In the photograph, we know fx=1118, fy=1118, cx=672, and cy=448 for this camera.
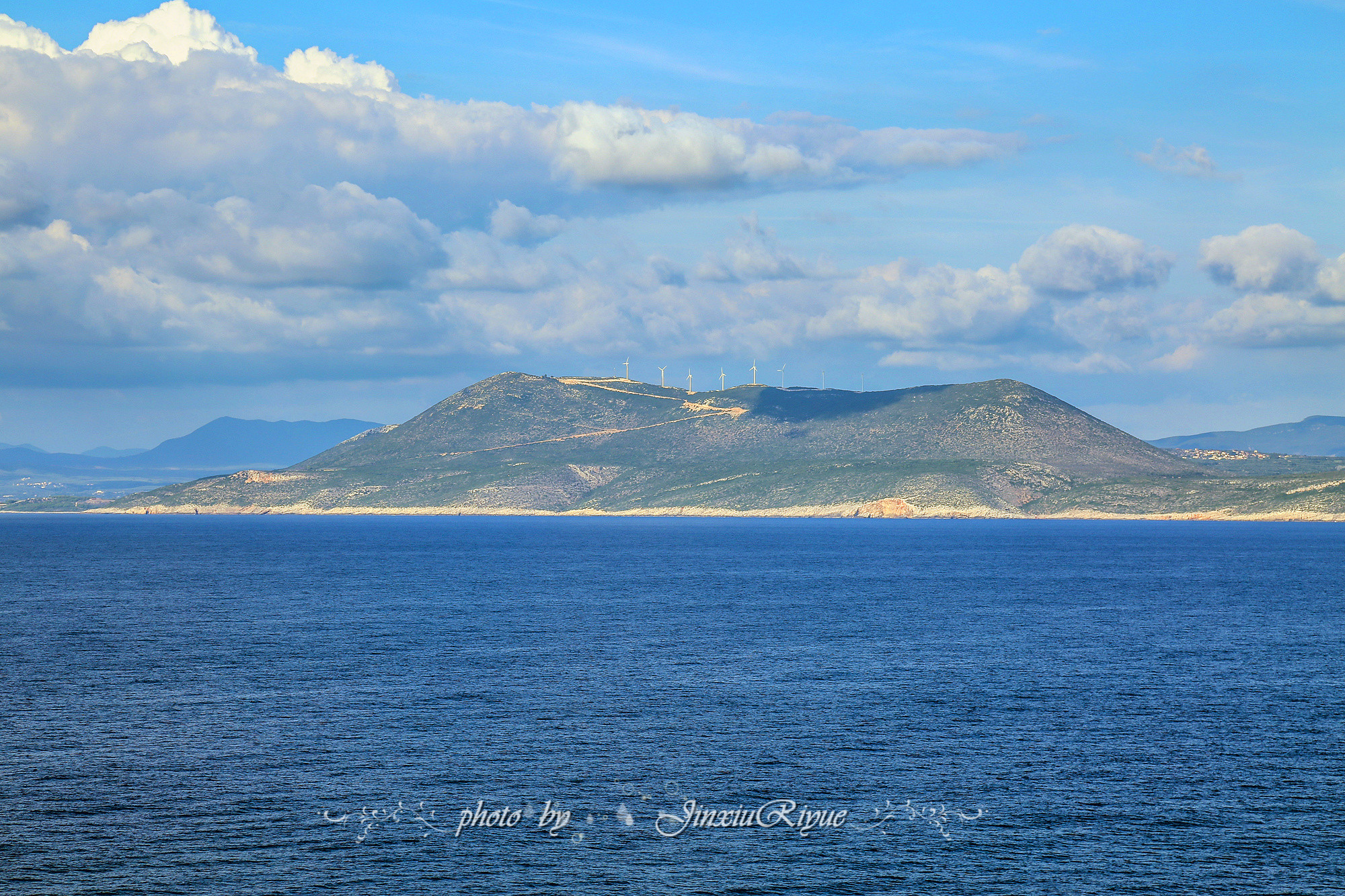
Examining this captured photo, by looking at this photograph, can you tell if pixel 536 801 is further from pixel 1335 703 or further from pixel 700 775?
pixel 1335 703

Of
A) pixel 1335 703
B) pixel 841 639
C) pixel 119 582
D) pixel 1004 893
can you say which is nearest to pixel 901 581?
pixel 841 639

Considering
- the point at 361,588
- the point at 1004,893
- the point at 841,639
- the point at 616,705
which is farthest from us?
the point at 361,588

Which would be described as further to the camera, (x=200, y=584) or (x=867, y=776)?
(x=200, y=584)

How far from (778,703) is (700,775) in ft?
65.7

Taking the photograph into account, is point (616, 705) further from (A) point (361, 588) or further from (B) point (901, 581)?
(B) point (901, 581)

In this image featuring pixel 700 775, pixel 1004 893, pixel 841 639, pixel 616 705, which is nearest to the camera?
pixel 1004 893

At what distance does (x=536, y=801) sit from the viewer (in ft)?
180

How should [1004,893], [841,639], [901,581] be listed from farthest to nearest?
[901,581], [841,639], [1004,893]

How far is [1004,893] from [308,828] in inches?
1197

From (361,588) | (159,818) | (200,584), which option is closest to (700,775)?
(159,818)

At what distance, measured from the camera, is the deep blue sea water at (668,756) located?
153 feet

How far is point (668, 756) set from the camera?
206 feet

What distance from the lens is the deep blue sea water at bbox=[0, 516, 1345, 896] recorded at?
46.6m

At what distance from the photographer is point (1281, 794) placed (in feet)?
183
